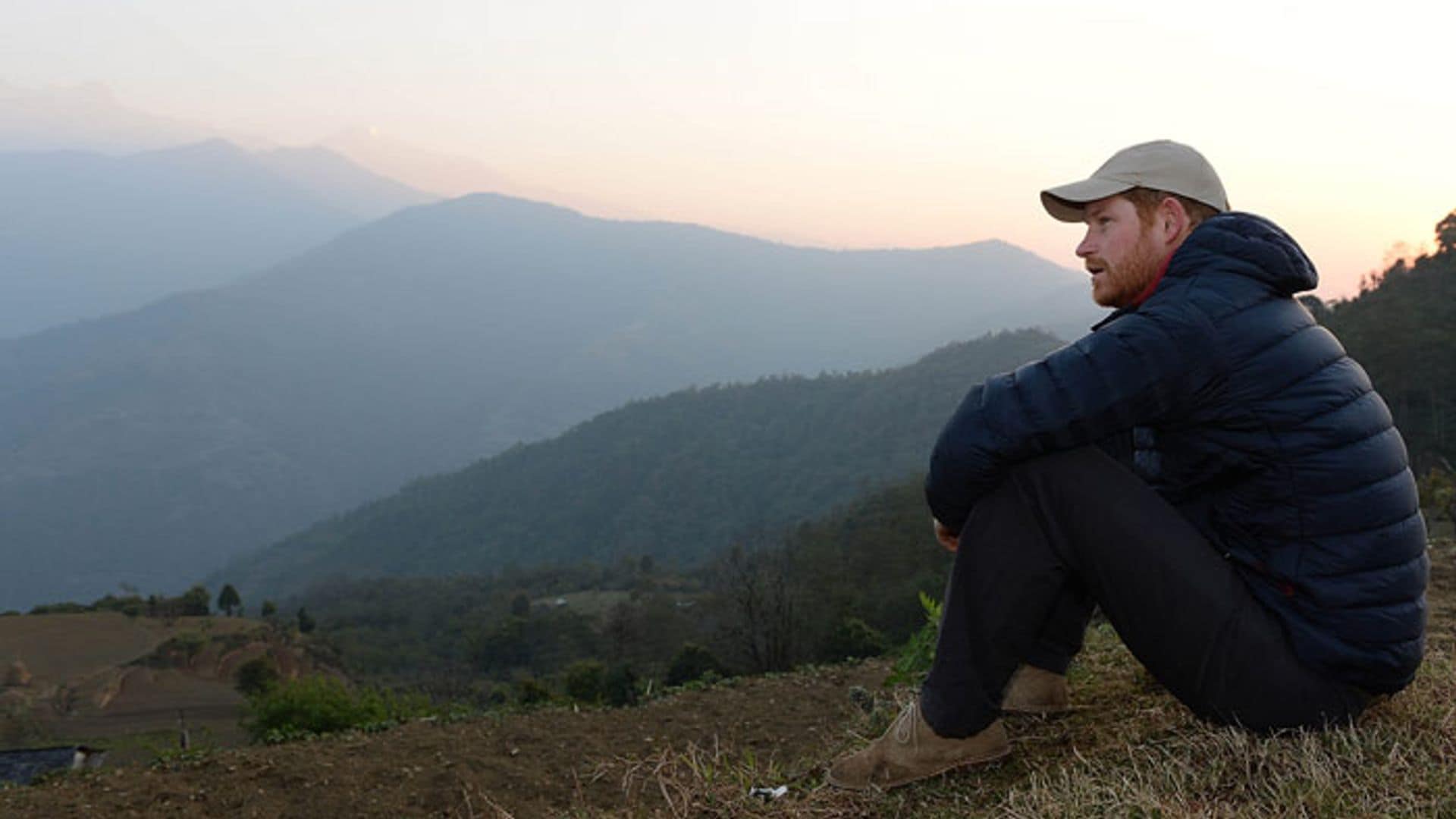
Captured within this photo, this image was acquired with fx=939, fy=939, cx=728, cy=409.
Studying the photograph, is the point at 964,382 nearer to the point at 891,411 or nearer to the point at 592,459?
the point at 891,411

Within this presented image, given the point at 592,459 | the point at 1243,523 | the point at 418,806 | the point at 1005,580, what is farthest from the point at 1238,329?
the point at 592,459

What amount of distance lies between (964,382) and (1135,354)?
3329 inches

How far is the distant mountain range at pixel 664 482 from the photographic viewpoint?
78.9m

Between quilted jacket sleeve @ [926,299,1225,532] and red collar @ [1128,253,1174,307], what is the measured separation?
0.16 m

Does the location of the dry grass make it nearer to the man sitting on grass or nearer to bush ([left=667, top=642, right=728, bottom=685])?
the man sitting on grass

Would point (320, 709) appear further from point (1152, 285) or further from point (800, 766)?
point (1152, 285)

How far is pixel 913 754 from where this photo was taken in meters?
2.24

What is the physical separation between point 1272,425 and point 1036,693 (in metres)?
1.04

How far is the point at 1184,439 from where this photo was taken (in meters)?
1.97

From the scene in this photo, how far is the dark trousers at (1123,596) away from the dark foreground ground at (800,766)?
12cm

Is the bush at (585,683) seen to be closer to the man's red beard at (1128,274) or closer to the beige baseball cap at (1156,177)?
the man's red beard at (1128,274)

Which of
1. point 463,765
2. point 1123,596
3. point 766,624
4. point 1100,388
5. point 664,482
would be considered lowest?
point 664,482

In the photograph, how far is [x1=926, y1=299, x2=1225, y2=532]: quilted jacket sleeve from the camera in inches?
71.9

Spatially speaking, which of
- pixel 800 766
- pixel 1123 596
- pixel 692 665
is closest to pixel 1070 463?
pixel 1123 596
